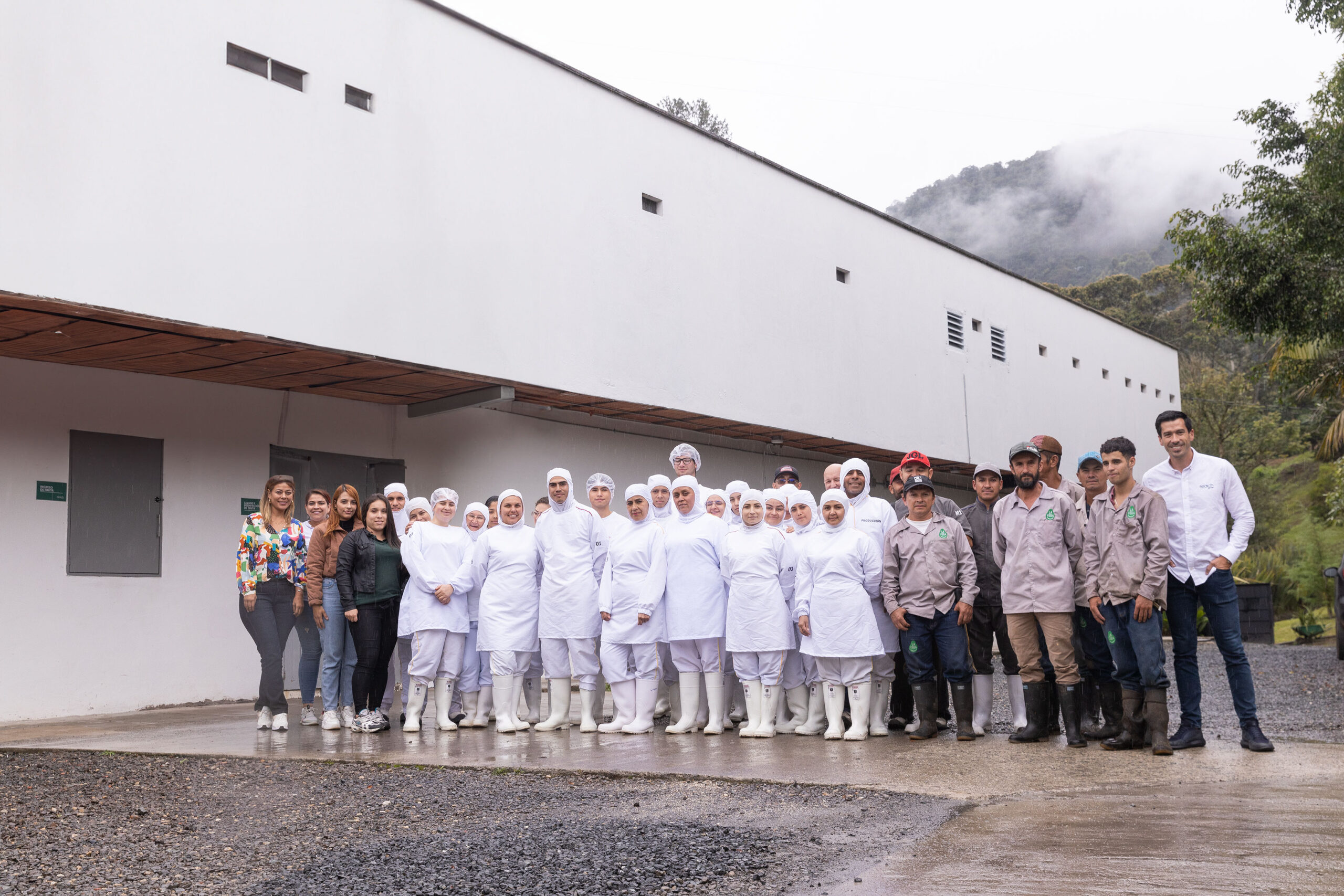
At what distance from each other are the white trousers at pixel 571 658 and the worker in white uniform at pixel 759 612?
42.8 inches

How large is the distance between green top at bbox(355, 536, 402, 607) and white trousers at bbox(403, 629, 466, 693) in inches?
15.4

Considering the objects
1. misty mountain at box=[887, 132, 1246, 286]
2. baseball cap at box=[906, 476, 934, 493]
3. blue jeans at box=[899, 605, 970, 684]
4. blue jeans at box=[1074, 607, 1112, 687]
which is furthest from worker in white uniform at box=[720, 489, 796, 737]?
misty mountain at box=[887, 132, 1246, 286]

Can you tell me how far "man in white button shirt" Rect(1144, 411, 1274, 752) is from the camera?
6.61 meters

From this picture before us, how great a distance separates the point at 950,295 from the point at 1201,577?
14347mm

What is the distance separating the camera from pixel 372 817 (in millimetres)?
5246

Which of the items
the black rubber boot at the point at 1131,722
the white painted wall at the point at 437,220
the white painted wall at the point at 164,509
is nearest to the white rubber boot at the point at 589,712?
the black rubber boot at the point at 1131,722

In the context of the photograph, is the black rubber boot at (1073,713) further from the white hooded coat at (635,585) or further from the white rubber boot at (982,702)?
the white hooded coat at (635,585)

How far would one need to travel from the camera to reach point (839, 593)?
802cm

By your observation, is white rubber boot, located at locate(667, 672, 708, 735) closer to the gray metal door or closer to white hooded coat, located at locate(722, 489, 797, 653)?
white hooded coat, located at locate(722, 489, 797, 653)

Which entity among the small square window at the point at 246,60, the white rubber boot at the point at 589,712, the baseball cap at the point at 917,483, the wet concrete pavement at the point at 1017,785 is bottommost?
the wet concrete pavement at the point at 1017,785

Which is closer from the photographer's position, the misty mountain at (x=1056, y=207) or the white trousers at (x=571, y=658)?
the white trousers at (x=571, y=658)

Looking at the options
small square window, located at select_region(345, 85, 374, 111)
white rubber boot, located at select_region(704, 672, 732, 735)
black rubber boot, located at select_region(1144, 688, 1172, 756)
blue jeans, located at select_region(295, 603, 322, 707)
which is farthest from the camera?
small square window, located at select_region(345, 85, 374, 111)

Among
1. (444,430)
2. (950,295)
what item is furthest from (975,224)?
(444,430)

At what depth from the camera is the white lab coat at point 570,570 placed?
29.0 ft
